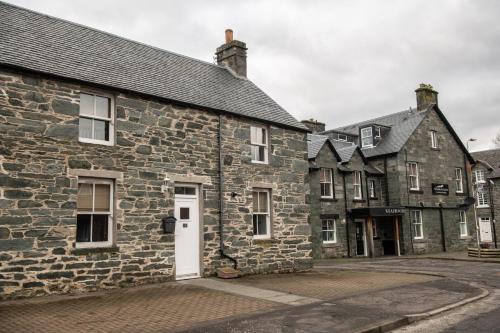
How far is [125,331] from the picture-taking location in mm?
6926

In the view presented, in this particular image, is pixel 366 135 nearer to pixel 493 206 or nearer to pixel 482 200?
pixel 493 206

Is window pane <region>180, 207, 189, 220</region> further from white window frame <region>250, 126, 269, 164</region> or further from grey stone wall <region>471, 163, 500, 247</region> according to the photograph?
grey stone wall <region>471, 163, 500, 247</region>

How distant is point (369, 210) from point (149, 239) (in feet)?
49.9

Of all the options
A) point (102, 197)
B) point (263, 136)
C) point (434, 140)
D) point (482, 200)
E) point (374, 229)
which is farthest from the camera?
point (482, 200)

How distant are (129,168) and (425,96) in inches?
945

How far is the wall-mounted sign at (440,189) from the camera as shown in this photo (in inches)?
1117

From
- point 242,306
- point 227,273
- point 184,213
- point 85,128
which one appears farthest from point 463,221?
point 85,128

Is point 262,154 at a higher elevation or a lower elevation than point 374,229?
higher

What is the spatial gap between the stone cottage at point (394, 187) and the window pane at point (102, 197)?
13.7m

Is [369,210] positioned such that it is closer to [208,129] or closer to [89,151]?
[208,129]

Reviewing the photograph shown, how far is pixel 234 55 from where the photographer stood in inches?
704

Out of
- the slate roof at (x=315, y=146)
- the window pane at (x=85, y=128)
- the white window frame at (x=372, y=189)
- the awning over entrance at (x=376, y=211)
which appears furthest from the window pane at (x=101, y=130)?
the white window frame at (x=372, y=189)

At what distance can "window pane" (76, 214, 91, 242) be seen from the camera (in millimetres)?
10780

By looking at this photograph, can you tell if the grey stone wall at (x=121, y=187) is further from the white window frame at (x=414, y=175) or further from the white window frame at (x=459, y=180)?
the white window frame at (x=459, y=180)
